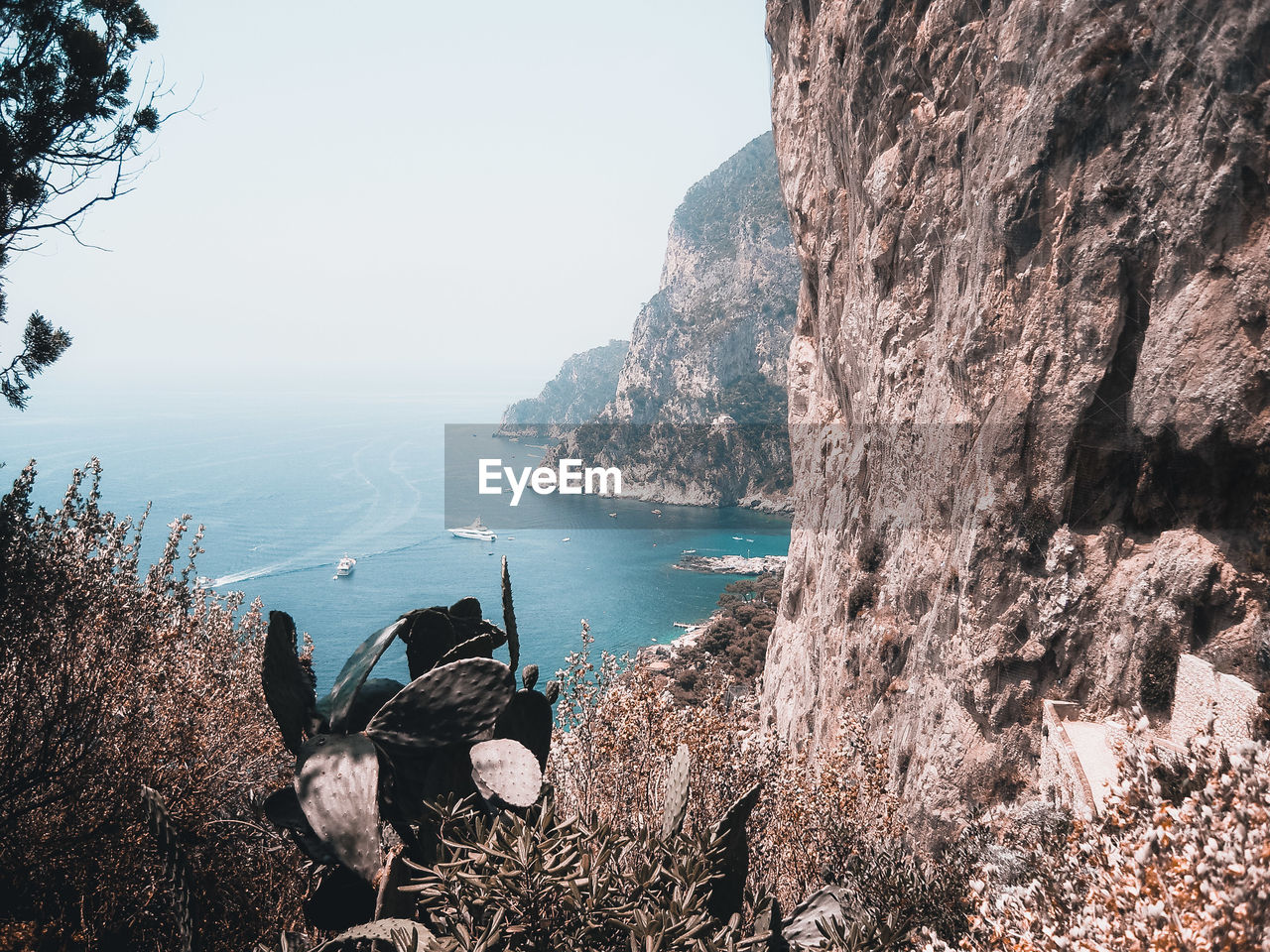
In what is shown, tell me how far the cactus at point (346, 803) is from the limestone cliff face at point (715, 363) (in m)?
104

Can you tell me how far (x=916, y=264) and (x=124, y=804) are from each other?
16230 mm

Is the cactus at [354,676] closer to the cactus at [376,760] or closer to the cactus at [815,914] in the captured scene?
the cactus at [376,760]

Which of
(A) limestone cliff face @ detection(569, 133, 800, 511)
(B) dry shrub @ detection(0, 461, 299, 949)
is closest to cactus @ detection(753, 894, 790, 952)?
(B) dry shrub @ detection(0, 461, 299, 949)

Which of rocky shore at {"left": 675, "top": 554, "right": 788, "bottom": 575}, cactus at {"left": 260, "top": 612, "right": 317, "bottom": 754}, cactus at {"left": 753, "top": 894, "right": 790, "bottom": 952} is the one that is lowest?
A: rocky shore at {"left": 675, "top": 554, "right": 788, "bottom": 575}

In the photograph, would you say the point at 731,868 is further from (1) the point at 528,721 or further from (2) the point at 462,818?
(2) the point at 462,818

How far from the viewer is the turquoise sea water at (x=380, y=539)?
5600cm

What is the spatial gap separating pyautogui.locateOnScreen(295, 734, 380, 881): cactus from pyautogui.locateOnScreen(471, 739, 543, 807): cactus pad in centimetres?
51

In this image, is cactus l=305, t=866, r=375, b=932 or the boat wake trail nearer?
cactus l=305, t=866, r=375, b=932

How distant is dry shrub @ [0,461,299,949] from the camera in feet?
17.8

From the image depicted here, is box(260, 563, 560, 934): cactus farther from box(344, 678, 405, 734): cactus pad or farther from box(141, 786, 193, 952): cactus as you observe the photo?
box(141, 786, 193, 952): cactus

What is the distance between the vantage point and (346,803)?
3.50 meters

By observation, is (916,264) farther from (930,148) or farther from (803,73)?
(803,73)

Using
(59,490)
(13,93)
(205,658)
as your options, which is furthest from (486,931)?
(59,490)

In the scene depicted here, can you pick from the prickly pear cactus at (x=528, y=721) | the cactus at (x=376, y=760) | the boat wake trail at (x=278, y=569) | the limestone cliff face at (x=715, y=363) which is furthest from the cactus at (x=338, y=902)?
the limestone cliff face at (x=715, y=363)
